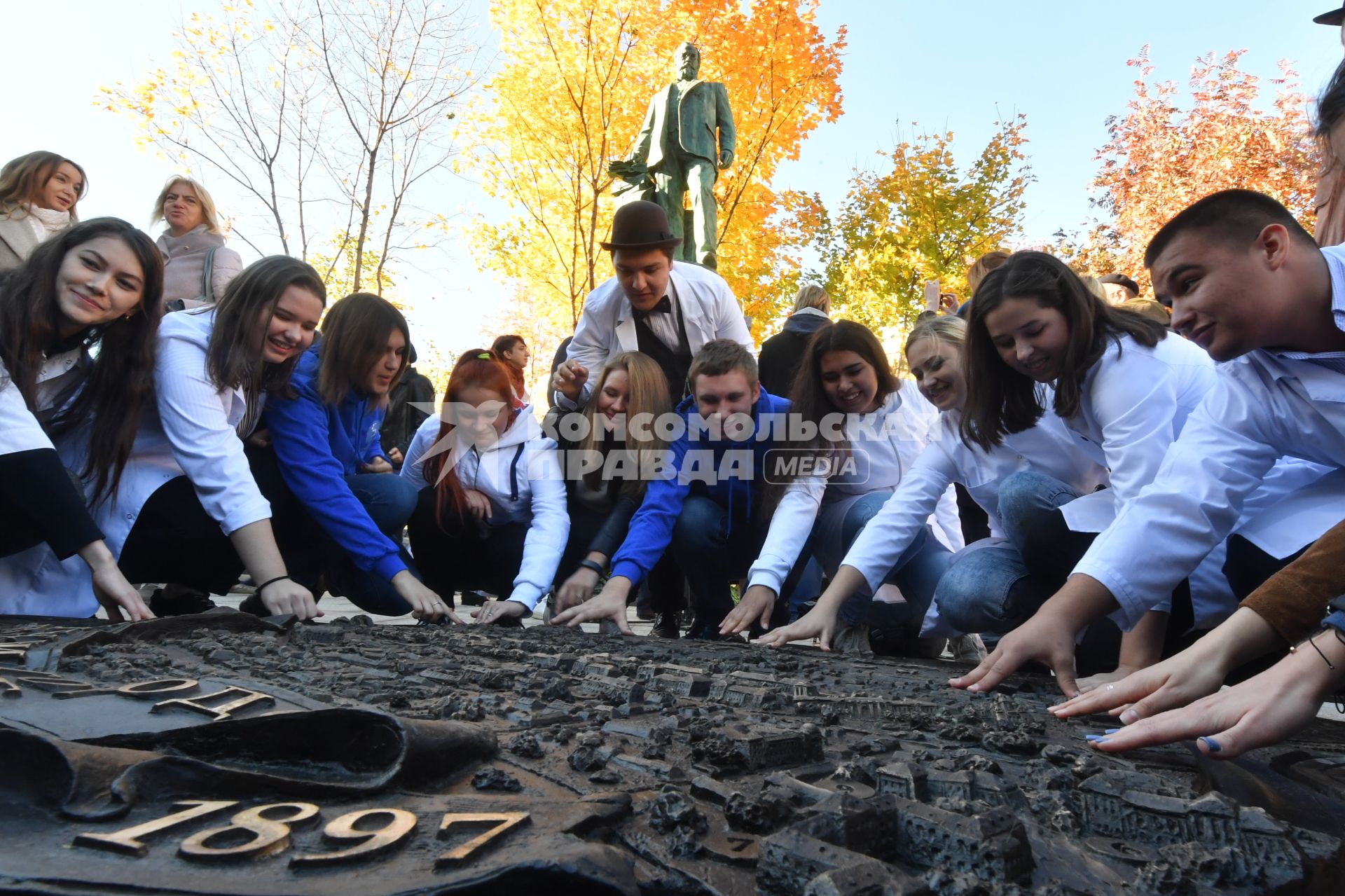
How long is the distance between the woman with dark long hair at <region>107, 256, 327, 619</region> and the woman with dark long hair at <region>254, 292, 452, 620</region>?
0.46ft

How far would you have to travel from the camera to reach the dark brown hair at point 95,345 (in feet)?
11.2

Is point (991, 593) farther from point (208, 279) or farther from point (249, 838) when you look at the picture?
point (208, 279)

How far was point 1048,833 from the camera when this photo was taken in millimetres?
1290

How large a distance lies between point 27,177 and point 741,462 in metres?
4.23

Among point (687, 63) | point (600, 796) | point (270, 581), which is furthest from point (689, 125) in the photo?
point (600, 796)

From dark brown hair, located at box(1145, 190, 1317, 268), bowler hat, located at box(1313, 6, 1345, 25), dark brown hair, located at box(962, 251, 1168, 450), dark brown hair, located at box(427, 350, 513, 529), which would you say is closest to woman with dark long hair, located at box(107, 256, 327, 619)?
dark brown hair, located at box(427, 350, 513, 529)

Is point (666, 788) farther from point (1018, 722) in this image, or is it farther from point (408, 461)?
point (408, 461)

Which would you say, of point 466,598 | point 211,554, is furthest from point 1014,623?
point 466,598

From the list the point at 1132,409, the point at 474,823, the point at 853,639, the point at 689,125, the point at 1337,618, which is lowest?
the point at 853,639

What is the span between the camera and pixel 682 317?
533 centimetres

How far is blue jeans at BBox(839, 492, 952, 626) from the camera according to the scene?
4301 mm

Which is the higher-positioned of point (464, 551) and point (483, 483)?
point (483, 483)

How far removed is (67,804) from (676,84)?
10.2 metres

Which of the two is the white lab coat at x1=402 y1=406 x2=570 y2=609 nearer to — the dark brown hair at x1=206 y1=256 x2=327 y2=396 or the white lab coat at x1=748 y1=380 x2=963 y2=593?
the white lab coat at x1=748 y1=380 x2=963 y2=593
